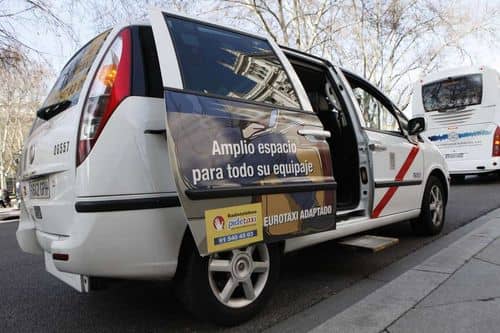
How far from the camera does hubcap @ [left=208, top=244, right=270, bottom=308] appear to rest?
249cm

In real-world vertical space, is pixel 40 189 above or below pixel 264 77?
below

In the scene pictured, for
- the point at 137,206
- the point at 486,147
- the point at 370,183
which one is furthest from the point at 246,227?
the point at 486,147

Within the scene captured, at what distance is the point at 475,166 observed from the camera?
10.7m

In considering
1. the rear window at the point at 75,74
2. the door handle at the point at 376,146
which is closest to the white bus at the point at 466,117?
the door handle at the point at 376,146

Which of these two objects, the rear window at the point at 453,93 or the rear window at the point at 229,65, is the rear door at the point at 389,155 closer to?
the rear window at the point at 229,65

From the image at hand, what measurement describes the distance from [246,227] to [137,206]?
616 millimetres

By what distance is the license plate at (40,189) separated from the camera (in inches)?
97.5

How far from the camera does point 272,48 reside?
3.02 meters

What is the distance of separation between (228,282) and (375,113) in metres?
2.78

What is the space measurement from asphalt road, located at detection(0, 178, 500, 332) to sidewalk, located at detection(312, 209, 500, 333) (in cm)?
37

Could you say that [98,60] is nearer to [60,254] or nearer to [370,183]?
[60,254]

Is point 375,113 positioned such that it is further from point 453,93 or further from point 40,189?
point 453,93

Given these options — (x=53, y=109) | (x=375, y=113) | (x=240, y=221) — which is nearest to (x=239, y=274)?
(x=240, y=221)

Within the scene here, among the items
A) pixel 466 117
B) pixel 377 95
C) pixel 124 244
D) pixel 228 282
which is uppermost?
pixel 466 117
